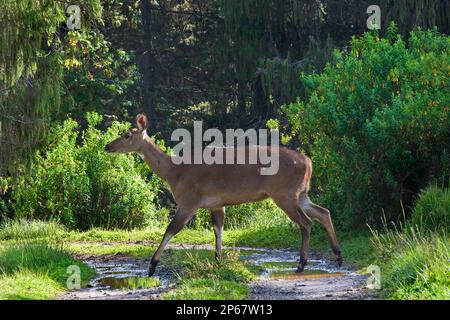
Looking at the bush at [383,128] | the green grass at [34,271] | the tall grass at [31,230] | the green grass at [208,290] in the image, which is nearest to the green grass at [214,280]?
the green grass at [208,290]

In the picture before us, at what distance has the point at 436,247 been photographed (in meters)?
11.1

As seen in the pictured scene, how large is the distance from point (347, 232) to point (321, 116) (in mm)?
2013

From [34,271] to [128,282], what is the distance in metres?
1.20

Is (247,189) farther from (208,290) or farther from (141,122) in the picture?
(208,290)

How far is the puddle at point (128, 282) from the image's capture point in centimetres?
1173

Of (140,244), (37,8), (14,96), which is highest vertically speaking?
(37,8)

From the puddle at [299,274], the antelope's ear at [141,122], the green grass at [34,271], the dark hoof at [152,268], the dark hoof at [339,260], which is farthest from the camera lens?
the antelope's ear at [141,122]

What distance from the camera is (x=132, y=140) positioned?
557 inches

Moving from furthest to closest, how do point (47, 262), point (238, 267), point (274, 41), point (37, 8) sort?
point (274, 41) → point (37, 8) → point (47, 262) → point (238, 267)

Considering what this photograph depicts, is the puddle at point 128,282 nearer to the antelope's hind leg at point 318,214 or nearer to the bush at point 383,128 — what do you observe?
the antelope's hind leg at point 318,214

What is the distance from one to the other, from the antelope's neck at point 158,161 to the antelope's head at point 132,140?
3.7 inches

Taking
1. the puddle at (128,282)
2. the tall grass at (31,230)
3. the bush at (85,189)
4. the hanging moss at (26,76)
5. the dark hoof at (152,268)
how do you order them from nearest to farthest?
the puddle at (128,282) < the dark hoof at (152,268) < the hanging moss at (26,76) < the tall grass at (31,230) < the bush at (85,189)
